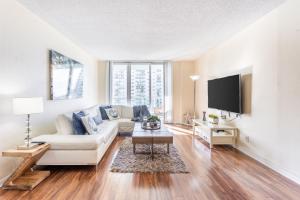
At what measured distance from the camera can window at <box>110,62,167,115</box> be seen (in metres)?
7.12

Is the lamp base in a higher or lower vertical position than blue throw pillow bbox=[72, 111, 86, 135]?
lower

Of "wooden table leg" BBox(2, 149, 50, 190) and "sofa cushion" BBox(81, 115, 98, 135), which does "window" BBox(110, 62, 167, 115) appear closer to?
"sofa cushion" BBox(81, 115, 98, 135)

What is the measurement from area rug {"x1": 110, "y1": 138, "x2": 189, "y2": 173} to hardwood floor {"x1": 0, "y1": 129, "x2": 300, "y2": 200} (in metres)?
0.13

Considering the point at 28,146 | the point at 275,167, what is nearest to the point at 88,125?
the point at 28,146

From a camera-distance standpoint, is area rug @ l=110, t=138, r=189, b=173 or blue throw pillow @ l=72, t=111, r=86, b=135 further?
blue throw pillow @ l=72, t=111, r=86, b=135

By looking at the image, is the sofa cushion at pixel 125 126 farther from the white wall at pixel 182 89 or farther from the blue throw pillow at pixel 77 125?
the white wall at pixel 182 89

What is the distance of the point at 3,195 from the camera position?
2.18 m

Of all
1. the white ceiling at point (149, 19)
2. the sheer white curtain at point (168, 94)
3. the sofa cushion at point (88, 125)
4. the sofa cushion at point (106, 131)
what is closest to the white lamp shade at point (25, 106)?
the sofa cushion at point (88, 125)

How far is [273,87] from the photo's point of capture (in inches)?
116

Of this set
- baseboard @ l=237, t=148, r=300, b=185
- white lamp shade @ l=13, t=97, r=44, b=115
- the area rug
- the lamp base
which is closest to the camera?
white lamp shade @ l=13, t=97, r=44, b=115

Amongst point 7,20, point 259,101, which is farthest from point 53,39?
point 259,101

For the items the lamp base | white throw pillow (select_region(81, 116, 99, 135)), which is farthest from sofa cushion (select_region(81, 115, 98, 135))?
the lamp base

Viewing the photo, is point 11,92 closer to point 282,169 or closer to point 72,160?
point 72,160

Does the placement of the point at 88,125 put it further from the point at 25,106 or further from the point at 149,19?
the point at 149,19
